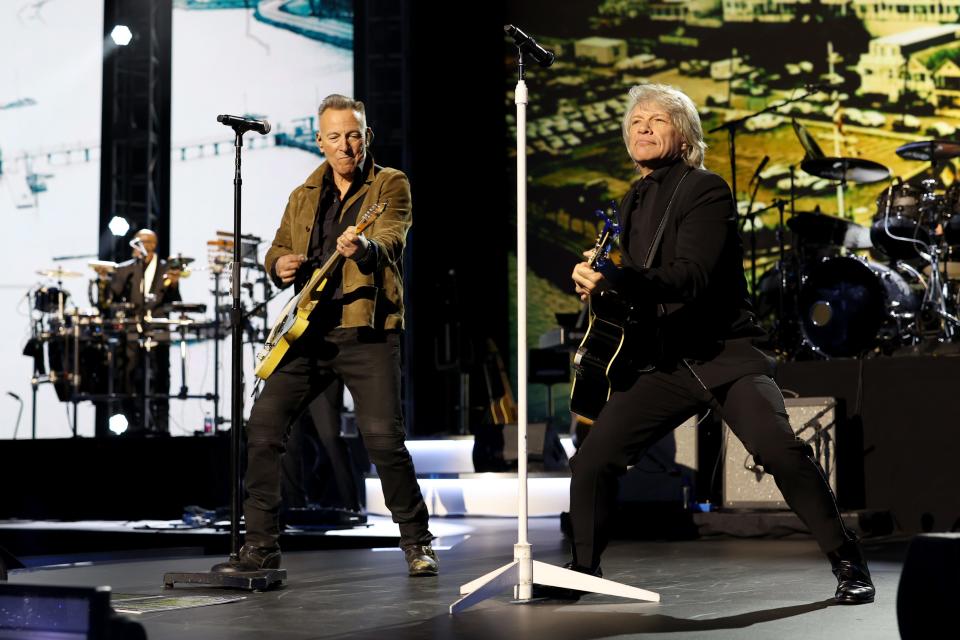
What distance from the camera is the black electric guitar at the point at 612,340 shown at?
366cm

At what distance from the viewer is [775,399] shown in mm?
3627

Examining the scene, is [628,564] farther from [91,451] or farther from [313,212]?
[91,451]

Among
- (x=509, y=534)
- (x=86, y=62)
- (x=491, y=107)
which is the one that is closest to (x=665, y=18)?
(x=491, y=107)

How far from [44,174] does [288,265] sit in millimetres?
7962

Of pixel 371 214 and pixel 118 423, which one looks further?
pixel 118 423

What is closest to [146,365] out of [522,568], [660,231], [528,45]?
[522,568]

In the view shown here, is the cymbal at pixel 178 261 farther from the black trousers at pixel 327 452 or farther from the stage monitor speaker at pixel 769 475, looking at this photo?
the stage monitor speaker at pixel 769 475

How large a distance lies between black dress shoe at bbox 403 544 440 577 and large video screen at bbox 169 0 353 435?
714 centimetres

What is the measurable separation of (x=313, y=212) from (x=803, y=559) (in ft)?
8.65

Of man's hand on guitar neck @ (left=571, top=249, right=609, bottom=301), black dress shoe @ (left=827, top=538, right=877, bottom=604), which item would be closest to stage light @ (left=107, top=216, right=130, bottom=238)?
man's hand on guitar neck @ (left=571, top=249, right=609, bottom=301)

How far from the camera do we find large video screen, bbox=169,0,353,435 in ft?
37.8

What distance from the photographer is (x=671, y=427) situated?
148 inches

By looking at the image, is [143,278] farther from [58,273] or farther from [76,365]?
[76,365]

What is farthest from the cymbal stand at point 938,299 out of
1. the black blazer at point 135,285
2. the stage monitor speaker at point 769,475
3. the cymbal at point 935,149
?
the black blazer at point 135,285
